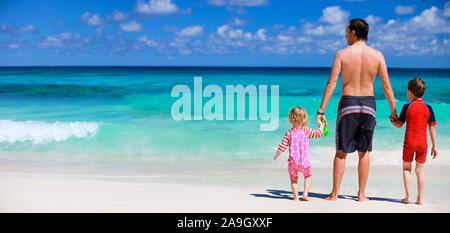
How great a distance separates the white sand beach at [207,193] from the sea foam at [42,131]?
3096 mm

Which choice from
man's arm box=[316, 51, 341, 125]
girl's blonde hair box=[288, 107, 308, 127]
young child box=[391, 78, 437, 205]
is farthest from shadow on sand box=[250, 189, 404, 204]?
man's arm box=[316, 51, 341, 125]

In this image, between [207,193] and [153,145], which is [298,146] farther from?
[153,145]

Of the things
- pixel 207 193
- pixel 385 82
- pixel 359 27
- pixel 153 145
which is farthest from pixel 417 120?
pixel 153 145

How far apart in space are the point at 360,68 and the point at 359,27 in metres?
0.36

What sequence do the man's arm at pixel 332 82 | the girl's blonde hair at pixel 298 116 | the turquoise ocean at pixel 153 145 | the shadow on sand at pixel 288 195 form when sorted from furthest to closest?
the turquoise ocean at pixel 153 145 < the shadow on sand at pixel 288 195 < the girl's blonde hair at pixel 298 116 < the man's arm at pixel 332 82

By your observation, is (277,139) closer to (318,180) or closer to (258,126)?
(258,126)

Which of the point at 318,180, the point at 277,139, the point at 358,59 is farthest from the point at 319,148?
the point at 358,59

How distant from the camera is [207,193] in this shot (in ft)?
13.4

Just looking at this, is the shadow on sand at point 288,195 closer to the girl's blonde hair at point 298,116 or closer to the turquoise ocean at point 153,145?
the girl's blonde hair at point 298,116

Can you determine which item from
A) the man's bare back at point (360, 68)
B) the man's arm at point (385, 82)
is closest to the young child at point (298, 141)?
the man's bare back at point (360, 68)

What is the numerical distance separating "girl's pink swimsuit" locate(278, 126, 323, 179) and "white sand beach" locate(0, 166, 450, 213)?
0.32m

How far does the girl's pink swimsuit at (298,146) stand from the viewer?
3.60 metres

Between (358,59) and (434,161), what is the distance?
3573mm

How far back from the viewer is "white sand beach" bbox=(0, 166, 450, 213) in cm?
349
